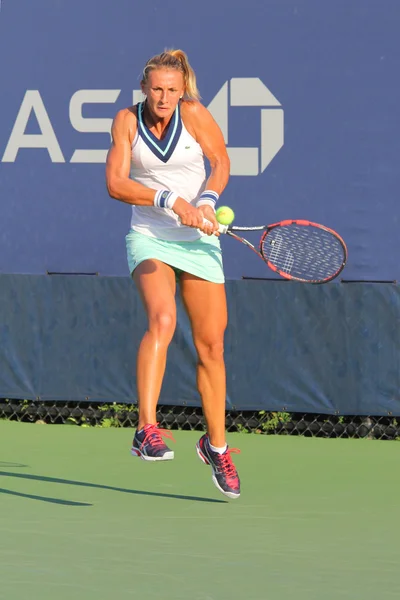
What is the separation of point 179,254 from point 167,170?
336 mm

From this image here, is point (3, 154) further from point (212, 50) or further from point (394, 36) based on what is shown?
point (394, 36)

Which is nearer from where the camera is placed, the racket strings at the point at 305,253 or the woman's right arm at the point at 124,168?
the woman's right arm at the point at 124,168

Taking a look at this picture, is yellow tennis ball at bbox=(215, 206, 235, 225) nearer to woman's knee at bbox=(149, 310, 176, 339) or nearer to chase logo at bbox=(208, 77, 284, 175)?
woman's knee at bbox=(149, 310, 176, 339)

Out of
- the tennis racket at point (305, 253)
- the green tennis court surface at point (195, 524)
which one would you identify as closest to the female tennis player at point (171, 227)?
the green tennis court surface at point (195, 524)

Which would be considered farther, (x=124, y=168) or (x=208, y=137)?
(x=208, y=137)

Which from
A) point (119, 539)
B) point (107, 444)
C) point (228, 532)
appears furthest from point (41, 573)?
point (107, 444)

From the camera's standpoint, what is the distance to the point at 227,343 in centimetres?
790

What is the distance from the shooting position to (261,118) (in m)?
7.89

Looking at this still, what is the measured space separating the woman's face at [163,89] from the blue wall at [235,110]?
2.53m

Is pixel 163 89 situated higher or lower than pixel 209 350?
higher

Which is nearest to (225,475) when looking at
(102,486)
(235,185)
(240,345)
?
(102,486)

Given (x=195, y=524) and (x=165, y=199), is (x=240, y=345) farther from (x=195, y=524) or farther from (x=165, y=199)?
(x=195, y=524)

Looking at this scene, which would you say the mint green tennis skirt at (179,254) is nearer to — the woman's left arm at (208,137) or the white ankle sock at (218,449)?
the woman's left arm at (208,137)

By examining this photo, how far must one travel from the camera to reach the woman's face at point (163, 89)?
528 centimetres
